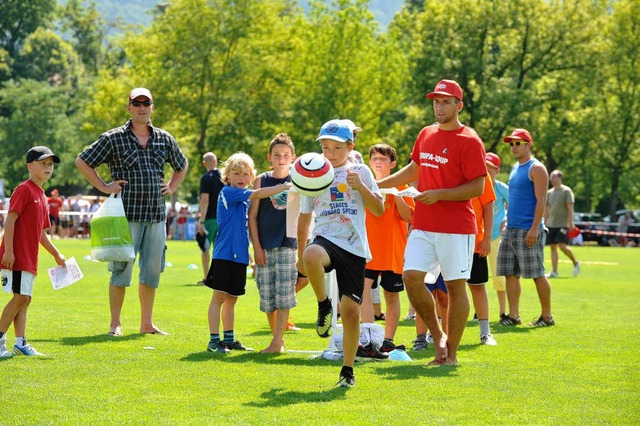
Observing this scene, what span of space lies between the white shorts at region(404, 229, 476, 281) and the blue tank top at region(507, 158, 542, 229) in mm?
4188

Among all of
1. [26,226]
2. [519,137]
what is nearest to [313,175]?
[26,226]

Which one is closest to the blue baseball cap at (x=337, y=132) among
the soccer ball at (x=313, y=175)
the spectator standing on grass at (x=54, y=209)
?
the soccer ball at (x=313, y=175)

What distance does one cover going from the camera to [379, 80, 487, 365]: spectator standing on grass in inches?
346

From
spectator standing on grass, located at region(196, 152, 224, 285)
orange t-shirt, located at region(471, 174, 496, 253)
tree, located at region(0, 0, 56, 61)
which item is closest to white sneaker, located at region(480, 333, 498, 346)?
orange t-shirt, located at region(471, 174, 496, 253)

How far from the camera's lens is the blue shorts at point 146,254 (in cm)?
1123

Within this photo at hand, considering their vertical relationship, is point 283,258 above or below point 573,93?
below

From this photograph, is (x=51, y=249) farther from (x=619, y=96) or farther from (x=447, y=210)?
(x=619, y=96)

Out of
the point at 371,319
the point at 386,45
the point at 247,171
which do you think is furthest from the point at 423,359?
the point at 386,45

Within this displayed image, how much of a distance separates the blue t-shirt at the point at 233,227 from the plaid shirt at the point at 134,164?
1463mm

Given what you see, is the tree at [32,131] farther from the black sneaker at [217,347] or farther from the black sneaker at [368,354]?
the black sneaker at [368,354]

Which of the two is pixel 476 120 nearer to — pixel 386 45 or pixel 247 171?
pixel 386 45

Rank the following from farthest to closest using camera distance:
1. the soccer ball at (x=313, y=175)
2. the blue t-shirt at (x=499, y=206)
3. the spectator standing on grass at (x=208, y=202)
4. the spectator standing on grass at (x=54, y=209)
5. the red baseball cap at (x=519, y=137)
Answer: the spectator standing on grass at (x=54, y=209), the spectator standing on grass at (x=208, y=202), the blue t-shirt at (x=499, y=206), the red baseball cap at (x=519, y=137), the soccer ball at (x=313, y=175)

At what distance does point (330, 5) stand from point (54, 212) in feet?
65.4

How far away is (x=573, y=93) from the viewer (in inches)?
2238
